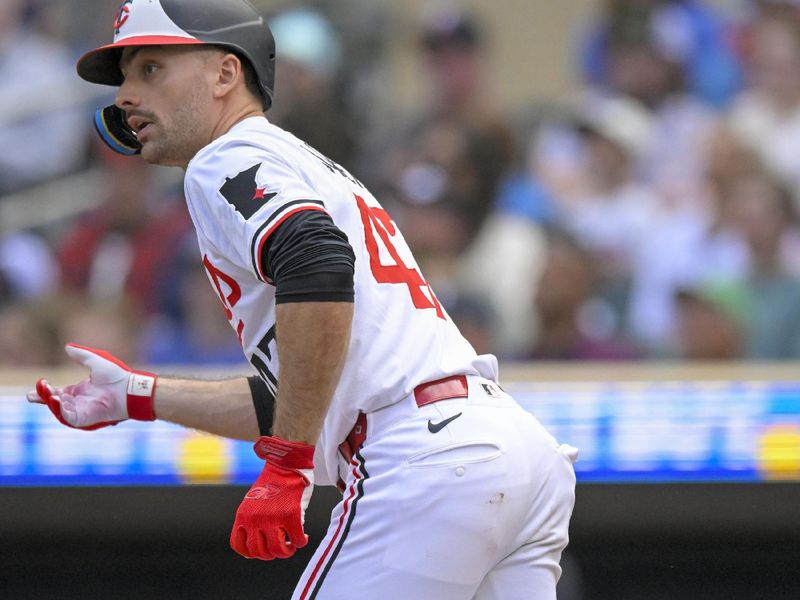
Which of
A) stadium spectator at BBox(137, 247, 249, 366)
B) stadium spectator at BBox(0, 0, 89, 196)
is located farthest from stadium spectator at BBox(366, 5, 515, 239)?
stadium spectator at BBox(0, 0, 89, 196)

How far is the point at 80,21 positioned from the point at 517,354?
12.8ft

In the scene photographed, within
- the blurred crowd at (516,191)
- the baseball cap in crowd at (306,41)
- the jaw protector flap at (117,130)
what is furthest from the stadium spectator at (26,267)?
the jaw protector flap at (117,130)

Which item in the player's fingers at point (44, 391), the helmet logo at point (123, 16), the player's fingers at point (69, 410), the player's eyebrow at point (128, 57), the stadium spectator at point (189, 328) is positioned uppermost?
the helmet logo at point (123, 16)

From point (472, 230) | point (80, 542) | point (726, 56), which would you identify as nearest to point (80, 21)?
point (472, 230)

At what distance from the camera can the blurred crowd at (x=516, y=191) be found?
5.69 metres

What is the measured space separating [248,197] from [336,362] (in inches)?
14.1

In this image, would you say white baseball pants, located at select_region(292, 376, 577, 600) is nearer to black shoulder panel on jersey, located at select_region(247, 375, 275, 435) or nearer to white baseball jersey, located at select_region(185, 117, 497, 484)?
white baseball jersey, located at select_region(185, 117, 497, 484)

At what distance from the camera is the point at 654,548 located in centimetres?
398

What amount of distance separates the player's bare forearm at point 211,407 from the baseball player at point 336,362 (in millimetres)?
179

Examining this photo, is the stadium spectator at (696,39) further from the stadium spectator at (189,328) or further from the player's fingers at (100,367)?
the player's fingers at (100,367)

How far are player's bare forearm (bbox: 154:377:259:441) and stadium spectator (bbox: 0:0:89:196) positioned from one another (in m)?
4.73

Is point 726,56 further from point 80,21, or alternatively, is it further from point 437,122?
point 80,21

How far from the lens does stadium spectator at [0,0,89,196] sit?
7512 millimetres

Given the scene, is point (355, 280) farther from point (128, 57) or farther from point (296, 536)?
point (128, 57)
